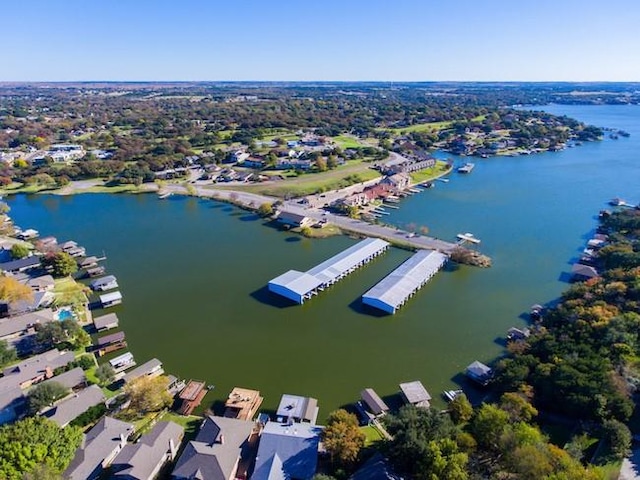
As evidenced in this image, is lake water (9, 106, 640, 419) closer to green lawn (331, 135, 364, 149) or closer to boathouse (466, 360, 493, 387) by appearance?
boathouse (466, 360, 493, 387)

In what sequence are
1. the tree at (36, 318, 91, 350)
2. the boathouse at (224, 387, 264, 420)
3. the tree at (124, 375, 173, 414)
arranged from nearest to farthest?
the tree at (124, 375, 173, 414)
the boathouse at (224, 387, 264, 420)
the tree at (36, 318, 91, 350)

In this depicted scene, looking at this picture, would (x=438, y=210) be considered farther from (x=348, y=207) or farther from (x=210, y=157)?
(x=210, y=157)

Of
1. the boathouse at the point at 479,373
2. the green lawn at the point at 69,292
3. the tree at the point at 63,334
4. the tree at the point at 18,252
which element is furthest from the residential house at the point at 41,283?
the boathouse at the point at 479,373

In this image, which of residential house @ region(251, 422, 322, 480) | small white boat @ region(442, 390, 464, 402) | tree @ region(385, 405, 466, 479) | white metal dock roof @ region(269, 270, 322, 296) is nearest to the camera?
tree @ region(385, 405, 466, 479)

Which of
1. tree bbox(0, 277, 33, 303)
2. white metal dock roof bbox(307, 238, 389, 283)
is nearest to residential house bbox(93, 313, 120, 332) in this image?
tree bbox(0, 277, 33, 303)

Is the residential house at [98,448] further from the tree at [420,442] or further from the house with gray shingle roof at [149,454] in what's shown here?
the tree at [420,442]
